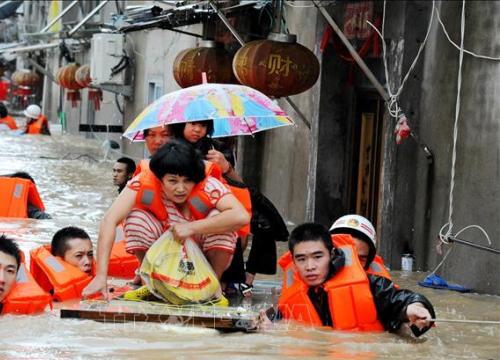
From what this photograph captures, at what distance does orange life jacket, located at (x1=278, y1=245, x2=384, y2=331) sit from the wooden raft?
31cm

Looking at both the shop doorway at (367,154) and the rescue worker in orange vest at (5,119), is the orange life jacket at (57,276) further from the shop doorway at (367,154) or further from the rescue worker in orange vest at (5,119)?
the rescue worker in orange vest at (5,119)

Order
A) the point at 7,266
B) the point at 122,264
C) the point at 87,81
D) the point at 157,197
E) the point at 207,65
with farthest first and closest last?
the point at 87,81
the point at 207,65
the point at 122,264
the point at 157,197
the point at 7,266

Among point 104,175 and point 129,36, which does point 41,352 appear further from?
→ point 129,36

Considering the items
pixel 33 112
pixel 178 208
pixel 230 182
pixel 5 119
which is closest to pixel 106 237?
pixel 178 208

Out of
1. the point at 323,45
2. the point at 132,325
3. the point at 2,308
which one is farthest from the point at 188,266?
the point at 323,45

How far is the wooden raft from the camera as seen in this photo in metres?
7.57

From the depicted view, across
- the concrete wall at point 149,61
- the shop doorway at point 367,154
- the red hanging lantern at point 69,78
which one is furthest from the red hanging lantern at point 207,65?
the red hanging lantern at point 69,78

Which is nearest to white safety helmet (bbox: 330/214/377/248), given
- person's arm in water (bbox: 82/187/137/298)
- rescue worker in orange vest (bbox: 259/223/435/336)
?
rescue worker in orange vest (bbox: 259/223/435/336)

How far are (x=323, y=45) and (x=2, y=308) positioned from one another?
680cm

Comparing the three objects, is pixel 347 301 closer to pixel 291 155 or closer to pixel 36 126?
pixel 291 155

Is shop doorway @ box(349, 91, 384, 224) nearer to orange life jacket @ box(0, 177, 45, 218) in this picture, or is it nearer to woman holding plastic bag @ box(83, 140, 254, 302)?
orange life jacket @ box(0, 177, 45, 218)

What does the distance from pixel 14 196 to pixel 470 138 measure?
203 inches

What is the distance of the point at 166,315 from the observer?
25.1 feet

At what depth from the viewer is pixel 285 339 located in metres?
7.50
